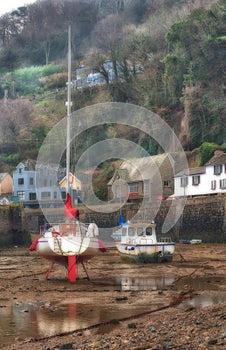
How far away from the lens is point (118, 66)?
83.7m

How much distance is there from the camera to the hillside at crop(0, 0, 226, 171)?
5950 centimetres

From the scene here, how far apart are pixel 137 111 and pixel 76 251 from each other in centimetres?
5155

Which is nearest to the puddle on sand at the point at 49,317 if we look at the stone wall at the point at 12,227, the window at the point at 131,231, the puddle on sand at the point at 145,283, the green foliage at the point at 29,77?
the puddle on sand at the point at 145,283

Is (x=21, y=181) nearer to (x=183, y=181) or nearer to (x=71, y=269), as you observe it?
(x=183, y=181)

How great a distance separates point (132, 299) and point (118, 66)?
6997 centimetres

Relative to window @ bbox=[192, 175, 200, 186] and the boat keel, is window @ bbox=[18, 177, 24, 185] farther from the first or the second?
the boat keel

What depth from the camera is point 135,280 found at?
2170 centimetres

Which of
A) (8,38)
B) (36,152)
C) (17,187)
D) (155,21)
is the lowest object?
(17,187)

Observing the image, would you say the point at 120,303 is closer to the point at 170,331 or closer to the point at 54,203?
the point at 170,331

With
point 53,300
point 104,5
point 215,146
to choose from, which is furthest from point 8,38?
point 53,300

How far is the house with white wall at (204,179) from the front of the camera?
156 ft

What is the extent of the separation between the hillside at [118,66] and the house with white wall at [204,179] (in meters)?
7.48

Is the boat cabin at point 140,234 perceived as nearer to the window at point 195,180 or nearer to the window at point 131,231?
the window at point 131,231

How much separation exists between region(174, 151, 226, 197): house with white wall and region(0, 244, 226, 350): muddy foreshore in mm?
15622
